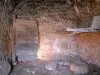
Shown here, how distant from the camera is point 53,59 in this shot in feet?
10.2

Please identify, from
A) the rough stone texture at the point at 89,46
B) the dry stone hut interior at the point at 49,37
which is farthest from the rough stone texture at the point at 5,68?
the rough stone texture at the point at 89,46

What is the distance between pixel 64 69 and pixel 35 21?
1.12 metres

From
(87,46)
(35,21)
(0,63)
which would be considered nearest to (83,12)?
(35,21)

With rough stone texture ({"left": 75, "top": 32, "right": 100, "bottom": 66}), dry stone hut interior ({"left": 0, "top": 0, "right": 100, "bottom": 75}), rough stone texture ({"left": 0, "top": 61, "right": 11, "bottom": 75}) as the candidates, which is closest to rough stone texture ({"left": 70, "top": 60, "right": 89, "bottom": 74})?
dry stone hut interior ({"left": 0, "top": 0, "right": 100, "bottom": 75})

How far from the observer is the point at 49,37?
2.95 meters

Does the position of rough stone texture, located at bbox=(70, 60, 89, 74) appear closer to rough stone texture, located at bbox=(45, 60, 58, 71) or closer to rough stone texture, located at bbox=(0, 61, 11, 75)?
rough stone texture, located at bbox=(45, 60, 58, 71)

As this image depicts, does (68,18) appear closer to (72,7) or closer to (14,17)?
(72,7)

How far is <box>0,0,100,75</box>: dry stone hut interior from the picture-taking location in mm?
2314

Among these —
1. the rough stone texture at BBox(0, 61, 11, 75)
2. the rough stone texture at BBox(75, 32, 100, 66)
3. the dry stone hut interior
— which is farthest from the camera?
the rough stone texture at BBox(75, 32, 100, 66)

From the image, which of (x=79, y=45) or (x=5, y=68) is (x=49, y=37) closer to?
(x=79, y=45)

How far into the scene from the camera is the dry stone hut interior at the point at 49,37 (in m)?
2.31

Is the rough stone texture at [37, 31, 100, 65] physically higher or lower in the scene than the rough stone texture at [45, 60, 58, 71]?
higher

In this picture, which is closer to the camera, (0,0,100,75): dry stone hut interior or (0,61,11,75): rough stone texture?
(0,0,100,75): dry stone hut interior

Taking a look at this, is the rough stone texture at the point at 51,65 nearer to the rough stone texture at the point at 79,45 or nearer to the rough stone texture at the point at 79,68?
the rough stone texture at the point at 79,45
